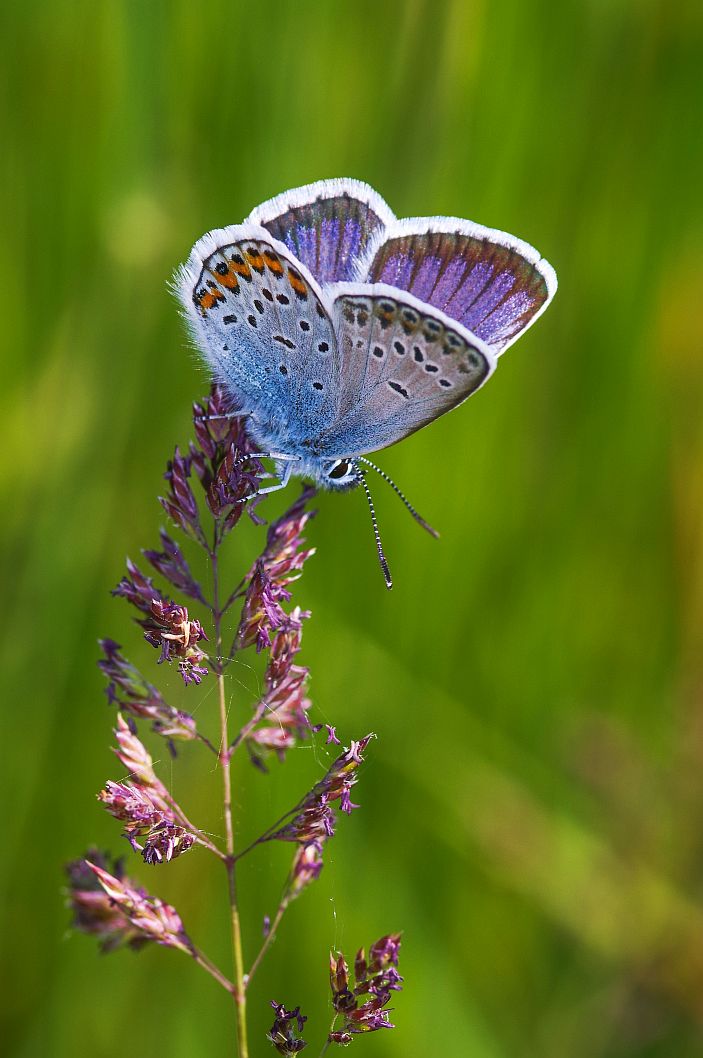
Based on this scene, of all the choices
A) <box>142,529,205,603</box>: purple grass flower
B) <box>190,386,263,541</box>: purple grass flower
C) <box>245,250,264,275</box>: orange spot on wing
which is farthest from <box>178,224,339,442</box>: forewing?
<box>142,529,205,603</box>: purple grass flower

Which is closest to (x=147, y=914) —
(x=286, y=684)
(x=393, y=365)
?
(x=286, y=684)

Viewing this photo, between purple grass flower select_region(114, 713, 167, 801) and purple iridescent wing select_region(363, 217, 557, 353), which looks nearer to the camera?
purple grass flower select_region(114, 713, 167, 801)

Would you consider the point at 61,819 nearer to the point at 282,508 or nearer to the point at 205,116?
the point at 282,508

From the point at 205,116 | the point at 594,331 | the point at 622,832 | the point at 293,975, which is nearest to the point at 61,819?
the point at 293,975

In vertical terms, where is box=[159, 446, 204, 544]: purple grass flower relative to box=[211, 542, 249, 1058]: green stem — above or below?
above

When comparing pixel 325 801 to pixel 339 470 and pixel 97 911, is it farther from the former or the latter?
pixel 339 470

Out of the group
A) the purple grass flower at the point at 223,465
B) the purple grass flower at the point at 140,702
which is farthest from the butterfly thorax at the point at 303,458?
the purple grass flower at the point at 140,702

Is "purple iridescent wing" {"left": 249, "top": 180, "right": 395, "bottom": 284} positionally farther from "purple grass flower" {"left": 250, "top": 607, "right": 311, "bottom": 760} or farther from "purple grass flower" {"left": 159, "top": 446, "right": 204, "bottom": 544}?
"purple grass flower" {"left": 250, "top": 607, "right": 311, "bottom": 760}
